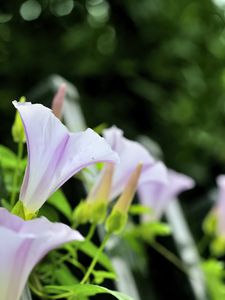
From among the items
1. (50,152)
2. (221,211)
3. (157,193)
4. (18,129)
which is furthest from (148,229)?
(50,152)

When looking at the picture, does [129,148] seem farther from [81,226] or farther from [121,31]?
[121,31]

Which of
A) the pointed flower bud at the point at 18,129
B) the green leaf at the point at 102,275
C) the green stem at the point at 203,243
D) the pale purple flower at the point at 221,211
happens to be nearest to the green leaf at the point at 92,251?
the green leaf at the point at 102,275

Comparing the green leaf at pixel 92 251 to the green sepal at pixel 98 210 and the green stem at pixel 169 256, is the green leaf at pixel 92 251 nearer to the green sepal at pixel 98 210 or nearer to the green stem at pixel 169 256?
the green sepal at pixel 98 210

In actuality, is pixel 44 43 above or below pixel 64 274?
above

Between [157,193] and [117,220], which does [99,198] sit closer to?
[117,220]

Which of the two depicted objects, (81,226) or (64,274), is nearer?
(64,274)

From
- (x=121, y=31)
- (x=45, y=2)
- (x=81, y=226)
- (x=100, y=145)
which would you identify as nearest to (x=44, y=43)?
(x=45, y=2)
